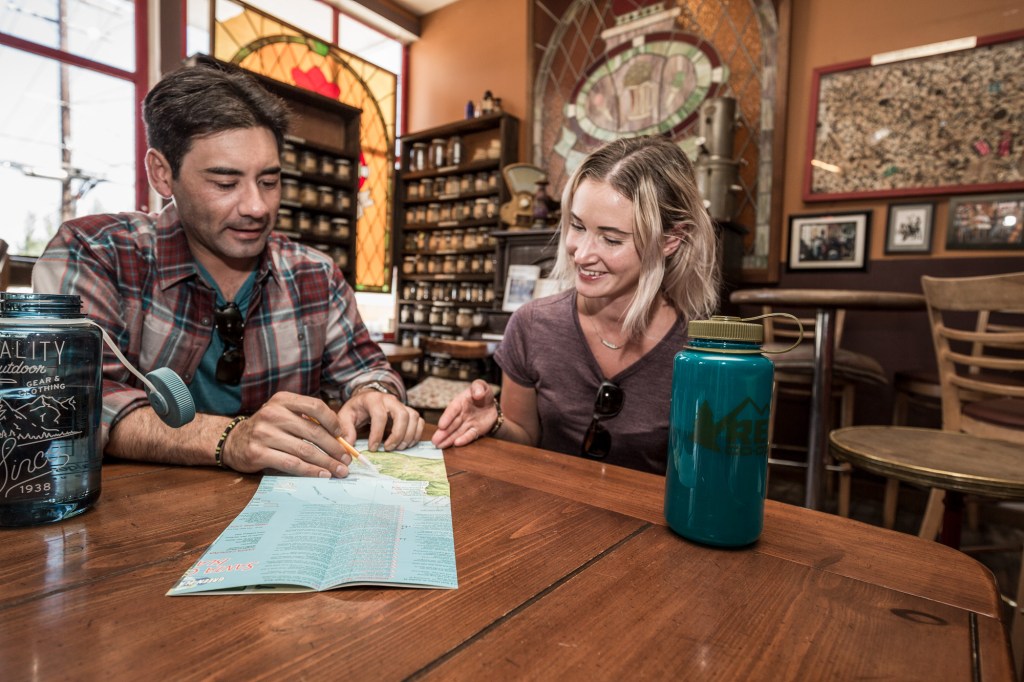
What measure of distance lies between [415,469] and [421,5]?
624 centimetres

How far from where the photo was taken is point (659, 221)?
4.44 feet

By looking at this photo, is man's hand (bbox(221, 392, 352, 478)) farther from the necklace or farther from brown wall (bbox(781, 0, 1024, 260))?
brown wall (bbox(781, 0, 1024, 260))

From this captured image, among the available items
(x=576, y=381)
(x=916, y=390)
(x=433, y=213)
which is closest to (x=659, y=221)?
(x=576, y=381)

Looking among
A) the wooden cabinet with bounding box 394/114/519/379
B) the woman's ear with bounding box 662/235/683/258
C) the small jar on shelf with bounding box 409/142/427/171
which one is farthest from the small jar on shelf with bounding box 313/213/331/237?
the woman's ear with bounding box 662/235/683/258

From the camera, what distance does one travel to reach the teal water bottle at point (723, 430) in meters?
0.60

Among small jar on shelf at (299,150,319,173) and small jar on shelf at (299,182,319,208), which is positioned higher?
small jar on shelf at (299,150,319,173)

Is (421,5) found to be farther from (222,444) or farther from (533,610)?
(533,610)

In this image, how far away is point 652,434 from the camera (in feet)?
4.30

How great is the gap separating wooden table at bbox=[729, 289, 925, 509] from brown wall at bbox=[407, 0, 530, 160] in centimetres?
357

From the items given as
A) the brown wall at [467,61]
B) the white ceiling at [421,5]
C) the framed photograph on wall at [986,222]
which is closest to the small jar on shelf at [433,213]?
the brown wall at [467,61]

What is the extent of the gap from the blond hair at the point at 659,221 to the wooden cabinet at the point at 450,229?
Answer: 3.29 meters

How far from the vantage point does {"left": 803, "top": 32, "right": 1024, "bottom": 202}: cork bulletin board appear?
9.99 feet

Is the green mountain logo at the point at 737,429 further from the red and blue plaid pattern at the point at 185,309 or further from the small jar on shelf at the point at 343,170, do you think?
the small jar on shelf at the point at 343,170

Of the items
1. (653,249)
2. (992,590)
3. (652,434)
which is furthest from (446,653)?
(653,249)
